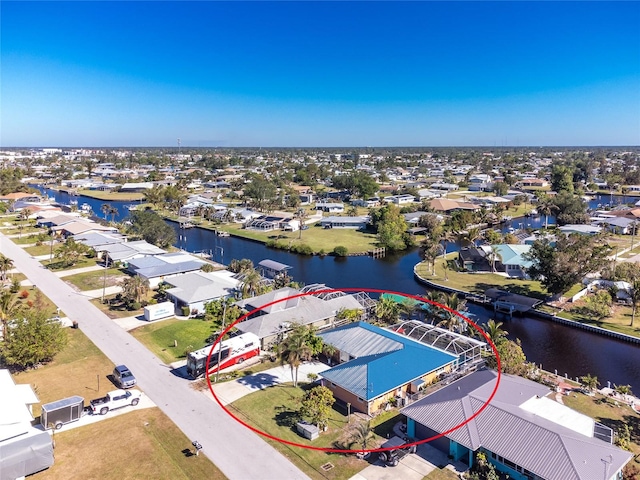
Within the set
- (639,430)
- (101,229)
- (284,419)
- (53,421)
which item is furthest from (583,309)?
(101,229)

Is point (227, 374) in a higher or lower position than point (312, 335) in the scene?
lower

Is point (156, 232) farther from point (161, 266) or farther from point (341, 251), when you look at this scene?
point (341, 251)

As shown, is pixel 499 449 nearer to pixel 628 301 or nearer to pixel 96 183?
pixel 628 301

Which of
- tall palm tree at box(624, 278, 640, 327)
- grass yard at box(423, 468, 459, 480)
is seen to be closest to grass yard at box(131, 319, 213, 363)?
grass yard at box(423, 468, 459, 480)

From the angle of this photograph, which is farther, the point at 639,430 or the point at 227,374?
the point at 227,374

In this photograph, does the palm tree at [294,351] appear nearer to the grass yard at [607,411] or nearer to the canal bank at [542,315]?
the grass yard at [607,411]

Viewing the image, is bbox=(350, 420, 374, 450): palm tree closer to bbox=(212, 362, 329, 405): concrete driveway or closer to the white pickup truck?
bbox=(212, 362, 329, 405): concrete driveway

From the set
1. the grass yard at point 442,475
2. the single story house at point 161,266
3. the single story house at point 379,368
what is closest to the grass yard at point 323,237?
the single story house at point 161,266
